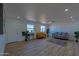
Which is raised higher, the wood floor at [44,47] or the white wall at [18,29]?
the white wall at [18,29]

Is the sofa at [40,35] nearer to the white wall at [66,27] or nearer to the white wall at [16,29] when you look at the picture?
the white wall at [66,27]

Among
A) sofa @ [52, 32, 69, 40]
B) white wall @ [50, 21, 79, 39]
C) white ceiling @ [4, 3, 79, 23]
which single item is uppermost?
white ceiling @ [4, 3, 79, 23]

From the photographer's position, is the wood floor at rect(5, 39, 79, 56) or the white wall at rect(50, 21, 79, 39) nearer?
the wood floor at rect(5, 39, 79, 56)

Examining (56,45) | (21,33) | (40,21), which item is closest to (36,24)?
(40,21)

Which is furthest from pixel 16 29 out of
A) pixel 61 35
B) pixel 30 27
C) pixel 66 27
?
pixel 66 27

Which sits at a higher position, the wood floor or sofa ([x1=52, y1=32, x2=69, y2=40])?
sofa ([x1=52, y1=32, x2=69, y2=40])

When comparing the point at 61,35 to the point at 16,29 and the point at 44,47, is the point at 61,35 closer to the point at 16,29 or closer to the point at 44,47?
the point at 44,47

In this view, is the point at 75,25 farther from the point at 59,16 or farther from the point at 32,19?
the point at 32,19

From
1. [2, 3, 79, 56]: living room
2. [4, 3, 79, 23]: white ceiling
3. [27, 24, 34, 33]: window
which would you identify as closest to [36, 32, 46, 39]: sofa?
[2, 3, 79, 56]: living room

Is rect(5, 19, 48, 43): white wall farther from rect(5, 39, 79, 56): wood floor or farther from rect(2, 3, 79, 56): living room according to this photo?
rect(5, 39, 79, 56): wood floor

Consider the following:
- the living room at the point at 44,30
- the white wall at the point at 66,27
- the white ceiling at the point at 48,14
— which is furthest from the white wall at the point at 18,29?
the white wall at the point at 66,27

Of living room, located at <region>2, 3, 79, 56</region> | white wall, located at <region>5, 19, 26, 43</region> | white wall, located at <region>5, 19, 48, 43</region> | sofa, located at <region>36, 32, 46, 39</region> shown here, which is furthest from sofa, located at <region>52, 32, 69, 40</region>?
white wall, located at <region>5, 19, 26, 43</region>

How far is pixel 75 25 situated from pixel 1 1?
1587 millimetres

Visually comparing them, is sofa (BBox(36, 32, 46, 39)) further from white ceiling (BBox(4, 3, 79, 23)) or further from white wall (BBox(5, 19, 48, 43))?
white ceiling (BBox(4, 3, 79, 23))
